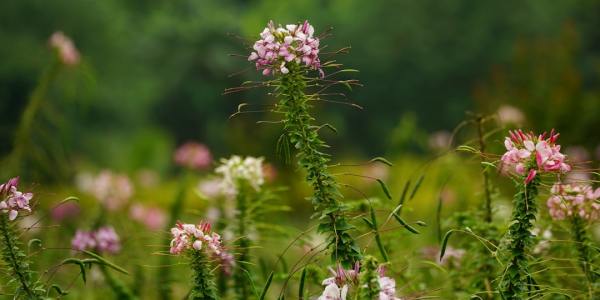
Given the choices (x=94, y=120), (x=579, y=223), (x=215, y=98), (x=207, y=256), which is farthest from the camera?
(x=215, y=98)

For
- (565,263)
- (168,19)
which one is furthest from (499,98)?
(168,19)

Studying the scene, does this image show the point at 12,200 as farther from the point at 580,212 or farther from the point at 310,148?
the point at 580,212

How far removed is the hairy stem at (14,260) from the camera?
65.0 inches

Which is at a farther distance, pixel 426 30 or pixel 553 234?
pixel 426 30

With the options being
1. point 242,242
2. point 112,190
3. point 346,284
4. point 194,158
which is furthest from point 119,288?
point 112,190

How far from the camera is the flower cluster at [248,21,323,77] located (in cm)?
163

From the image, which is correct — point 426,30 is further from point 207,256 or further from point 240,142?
point 207,256

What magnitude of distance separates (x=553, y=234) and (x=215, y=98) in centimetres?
2285

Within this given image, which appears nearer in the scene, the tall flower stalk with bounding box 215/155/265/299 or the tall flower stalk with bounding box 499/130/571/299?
the tall flower stalk with bounding box 499/130/571/299

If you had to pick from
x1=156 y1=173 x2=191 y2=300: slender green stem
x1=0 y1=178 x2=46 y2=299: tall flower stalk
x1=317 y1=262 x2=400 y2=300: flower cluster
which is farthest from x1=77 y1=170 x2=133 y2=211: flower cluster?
x1=317 y1=262 x2=400 y2=300: flower cluster

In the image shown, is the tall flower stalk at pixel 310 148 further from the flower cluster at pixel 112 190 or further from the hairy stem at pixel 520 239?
the flower cluster at pixel 112 190

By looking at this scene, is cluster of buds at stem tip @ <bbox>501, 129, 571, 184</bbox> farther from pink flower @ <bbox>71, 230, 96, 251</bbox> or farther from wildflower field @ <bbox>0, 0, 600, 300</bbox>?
pink flower @ <bbox>71, 230, 96, 251</bbox>

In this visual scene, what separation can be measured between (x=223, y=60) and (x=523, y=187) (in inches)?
943

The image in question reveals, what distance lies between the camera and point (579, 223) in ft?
6.64
